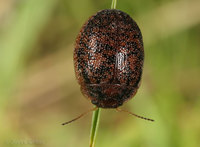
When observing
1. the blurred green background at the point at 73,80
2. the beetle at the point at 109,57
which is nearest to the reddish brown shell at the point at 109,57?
the beetle at the point at 109,57

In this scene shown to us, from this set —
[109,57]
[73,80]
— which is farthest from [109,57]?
[73,80]

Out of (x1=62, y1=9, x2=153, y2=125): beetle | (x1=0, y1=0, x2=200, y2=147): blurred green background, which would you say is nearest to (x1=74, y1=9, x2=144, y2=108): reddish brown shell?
(x1=62, y1=9, x2=153, y2=125): beetle

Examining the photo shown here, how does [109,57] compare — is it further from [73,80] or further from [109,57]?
[73,80]

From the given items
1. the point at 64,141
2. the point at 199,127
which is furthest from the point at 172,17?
the point at 64,141

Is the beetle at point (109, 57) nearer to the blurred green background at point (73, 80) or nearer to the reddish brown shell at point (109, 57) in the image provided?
the reddish brown shell at point (109, 57)

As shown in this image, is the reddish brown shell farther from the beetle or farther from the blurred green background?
the blurred green background

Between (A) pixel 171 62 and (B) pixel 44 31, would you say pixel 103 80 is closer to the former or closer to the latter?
(A) pixel 171 62
